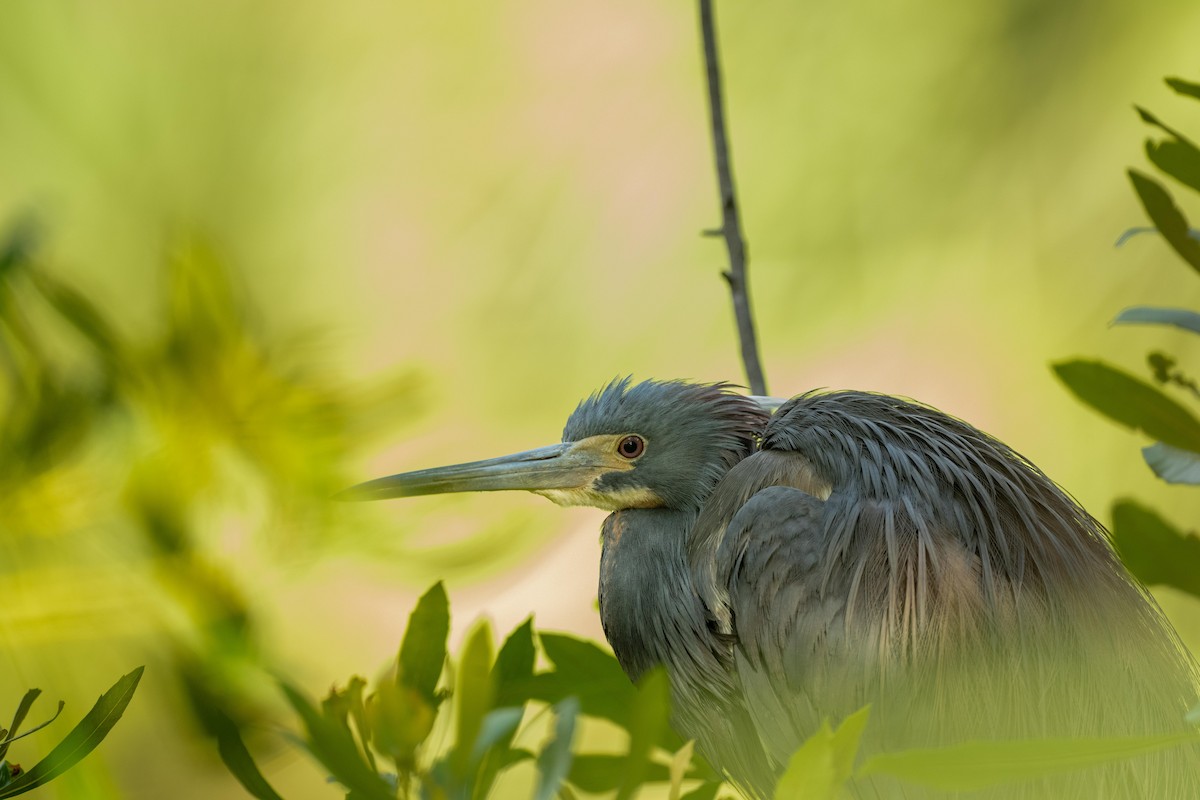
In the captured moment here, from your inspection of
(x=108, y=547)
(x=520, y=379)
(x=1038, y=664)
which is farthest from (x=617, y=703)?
(x=520, y=379)

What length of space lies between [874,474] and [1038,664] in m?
0.21

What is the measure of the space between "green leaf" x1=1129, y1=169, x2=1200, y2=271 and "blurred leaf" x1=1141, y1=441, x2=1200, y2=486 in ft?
0.40

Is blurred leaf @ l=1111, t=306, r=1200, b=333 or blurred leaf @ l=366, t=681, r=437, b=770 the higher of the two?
blurred leaf @ l=1111, t=306, r=1200, b=333

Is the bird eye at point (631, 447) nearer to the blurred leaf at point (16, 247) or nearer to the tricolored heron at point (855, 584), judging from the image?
the tricolored heron at point (855, 584)

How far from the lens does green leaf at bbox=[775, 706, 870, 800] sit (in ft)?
1.44

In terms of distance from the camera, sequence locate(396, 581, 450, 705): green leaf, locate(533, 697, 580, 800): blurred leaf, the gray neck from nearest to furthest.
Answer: locate(533, 697, 580, 800): blurred leaf → locate(396, 581, 450, 705): green leaf → the gray neck

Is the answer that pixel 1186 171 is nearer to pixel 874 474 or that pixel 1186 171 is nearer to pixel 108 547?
pixel 874 474

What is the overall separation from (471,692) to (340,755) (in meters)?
0.06

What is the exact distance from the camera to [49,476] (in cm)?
97

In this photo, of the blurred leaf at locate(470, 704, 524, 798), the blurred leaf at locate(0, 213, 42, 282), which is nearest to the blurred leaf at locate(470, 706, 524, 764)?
the blurred leaf at locate(470, 704, 524, 798)

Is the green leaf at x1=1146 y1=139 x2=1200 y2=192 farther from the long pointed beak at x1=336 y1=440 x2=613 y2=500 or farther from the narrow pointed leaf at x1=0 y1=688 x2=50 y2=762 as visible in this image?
the narrow pointed leaf at x1=0 y1=688 x2=50 y2=762

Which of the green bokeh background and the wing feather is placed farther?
the green bokeh background

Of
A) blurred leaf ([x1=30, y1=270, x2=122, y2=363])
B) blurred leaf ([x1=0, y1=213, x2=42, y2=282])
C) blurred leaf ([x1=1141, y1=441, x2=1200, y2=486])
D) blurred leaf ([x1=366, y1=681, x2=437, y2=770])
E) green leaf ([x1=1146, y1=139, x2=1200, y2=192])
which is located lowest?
blurred leaf ([x1=366, y1=681, x2=437, y2=770])

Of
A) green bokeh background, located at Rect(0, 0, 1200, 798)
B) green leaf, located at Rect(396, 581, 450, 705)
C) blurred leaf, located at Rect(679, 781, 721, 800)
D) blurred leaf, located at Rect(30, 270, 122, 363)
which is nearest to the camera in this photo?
green leaf, located at Rect(396, 581, 450, 705)
